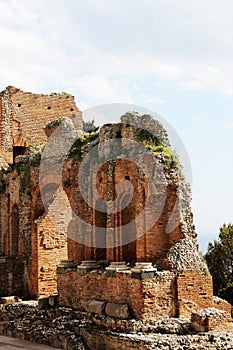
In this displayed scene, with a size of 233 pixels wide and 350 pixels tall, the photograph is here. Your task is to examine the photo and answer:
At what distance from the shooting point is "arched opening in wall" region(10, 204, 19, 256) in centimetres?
2484

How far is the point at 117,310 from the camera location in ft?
A: 44.1

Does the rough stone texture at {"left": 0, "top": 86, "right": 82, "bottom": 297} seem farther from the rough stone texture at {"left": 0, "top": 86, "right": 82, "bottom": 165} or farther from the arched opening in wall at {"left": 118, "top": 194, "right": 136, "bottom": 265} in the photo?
the arched opening in wall at {"left": 118, "top": 194, "right": 136, "bottom": 265}

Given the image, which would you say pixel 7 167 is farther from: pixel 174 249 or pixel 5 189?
pixel 174 249

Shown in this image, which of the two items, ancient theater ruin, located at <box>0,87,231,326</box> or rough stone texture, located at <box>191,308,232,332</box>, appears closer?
rough stone texture, located at <box>191,308,232,332</box>

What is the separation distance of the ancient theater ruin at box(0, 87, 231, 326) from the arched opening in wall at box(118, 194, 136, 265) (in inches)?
1.1

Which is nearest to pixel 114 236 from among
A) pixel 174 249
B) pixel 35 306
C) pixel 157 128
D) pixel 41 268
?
pixel 174 249

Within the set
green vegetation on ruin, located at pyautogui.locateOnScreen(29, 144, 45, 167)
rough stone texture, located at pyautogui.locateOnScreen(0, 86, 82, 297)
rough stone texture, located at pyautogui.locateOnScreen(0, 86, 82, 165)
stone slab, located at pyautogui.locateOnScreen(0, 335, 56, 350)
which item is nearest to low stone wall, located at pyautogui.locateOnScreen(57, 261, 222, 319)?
stone slab, located at pyautogui.locateOnScreen(0, 335, 56, 350)

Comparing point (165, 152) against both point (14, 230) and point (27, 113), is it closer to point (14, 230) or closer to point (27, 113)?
point (14, 230)

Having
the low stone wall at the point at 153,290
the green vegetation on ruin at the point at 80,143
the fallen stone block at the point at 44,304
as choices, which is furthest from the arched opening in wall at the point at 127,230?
the green vegetation on ruin at the point at 80,143

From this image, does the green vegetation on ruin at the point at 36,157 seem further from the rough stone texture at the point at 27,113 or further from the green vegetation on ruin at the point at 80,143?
the rough stone texture at the point at 27,113

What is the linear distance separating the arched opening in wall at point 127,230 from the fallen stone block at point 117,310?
1.94 meters

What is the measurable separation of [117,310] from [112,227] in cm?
283

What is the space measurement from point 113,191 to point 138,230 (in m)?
1.80

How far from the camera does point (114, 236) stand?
51.0ft
